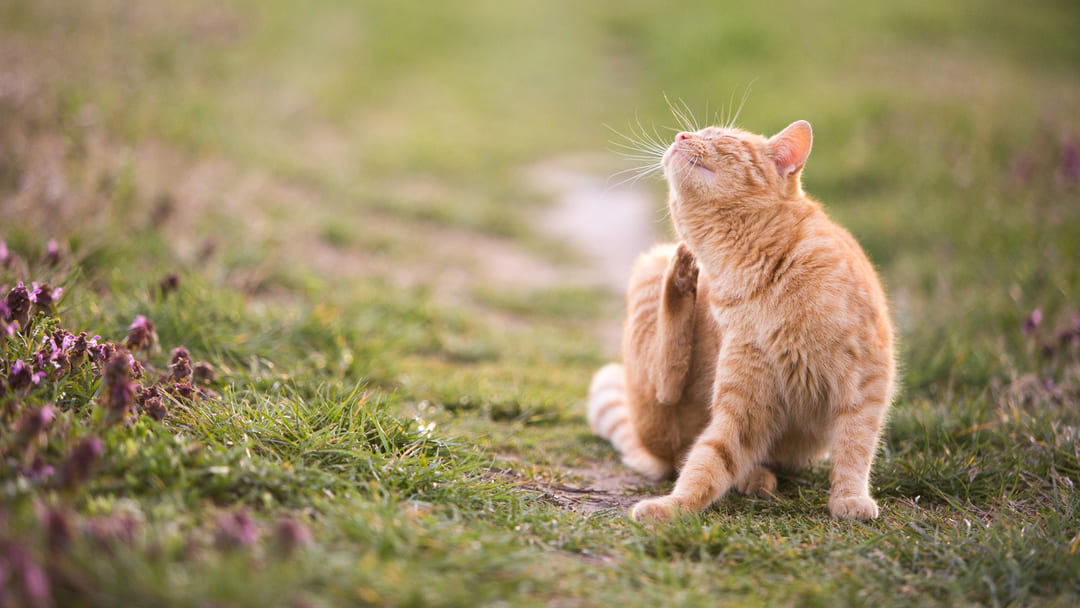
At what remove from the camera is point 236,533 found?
6.02ft

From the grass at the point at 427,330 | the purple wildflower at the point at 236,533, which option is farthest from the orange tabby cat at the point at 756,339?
the purple wildflower at the point at 236,533

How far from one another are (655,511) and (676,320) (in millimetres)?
812

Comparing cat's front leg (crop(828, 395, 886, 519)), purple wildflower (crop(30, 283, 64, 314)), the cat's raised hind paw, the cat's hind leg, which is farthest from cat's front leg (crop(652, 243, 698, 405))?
purple wildflower (crop(30, 283, 64, 314))

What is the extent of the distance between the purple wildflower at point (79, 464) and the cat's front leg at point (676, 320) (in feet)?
6.54

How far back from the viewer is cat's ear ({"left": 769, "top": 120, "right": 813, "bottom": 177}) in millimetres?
2982

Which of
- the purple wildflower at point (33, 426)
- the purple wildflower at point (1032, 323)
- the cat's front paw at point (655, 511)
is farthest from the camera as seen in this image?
the purple wildflower at point (1032, 323)

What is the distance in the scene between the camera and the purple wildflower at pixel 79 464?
1.95 meters

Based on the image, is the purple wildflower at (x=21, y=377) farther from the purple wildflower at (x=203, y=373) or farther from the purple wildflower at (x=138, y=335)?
the purple wildflower at (x=203, y=373)

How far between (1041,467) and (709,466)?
153 cm

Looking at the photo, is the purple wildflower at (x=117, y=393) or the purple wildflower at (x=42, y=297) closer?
the purple wildflower at (x=117, y=393)

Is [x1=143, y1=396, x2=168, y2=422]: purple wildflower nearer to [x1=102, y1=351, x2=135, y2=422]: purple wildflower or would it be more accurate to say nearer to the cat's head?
[x1=102, y1=351, x2=135, y2=422]: purple wildflower

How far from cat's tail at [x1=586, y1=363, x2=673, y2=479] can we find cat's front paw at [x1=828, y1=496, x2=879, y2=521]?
31.3 inches

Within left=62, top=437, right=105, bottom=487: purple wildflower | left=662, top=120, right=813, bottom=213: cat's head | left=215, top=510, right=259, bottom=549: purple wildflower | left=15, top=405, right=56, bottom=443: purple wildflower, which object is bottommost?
left=215, top=510, right=259, bottom=549: purple wildflower

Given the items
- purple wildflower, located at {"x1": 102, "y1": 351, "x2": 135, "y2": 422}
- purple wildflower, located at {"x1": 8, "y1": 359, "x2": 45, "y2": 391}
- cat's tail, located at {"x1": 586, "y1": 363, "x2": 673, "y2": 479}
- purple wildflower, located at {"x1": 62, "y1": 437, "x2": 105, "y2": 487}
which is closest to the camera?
purple wildflower, located at {"x1": 62, "y1": 437, "x2": 105, "y2": 487}
